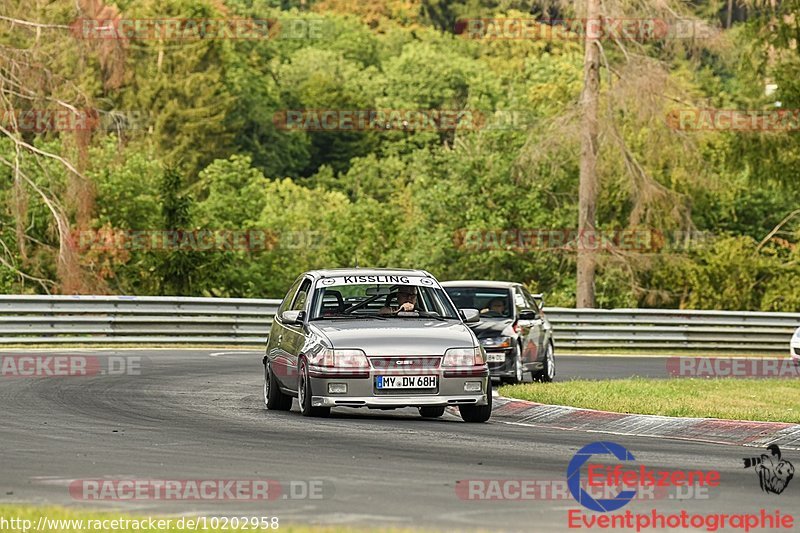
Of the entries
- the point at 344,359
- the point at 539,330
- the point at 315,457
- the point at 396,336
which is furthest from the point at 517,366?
the point at 315,457

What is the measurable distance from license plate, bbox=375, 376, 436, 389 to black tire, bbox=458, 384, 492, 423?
755 mm

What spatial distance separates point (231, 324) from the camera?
35.0 meters

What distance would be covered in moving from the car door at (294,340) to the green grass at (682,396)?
3057 millimetres

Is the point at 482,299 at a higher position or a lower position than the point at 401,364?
higher

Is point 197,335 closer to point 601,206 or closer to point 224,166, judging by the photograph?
point 601,206

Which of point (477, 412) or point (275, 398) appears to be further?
point (275, 398)

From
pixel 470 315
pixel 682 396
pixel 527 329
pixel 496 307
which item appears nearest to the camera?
pixel 470 315

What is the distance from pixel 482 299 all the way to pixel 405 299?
6.39 meters

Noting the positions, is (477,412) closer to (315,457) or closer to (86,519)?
(315,457)

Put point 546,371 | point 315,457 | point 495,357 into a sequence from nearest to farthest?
point 315,457 → point 495,357 → point 546,371

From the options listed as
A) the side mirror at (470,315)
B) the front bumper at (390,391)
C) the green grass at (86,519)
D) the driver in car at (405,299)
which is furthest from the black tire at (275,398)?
the green grass at (86,519)

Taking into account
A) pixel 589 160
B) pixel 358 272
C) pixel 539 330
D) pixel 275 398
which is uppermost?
pixel 589 160

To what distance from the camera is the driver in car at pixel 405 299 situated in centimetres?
1823

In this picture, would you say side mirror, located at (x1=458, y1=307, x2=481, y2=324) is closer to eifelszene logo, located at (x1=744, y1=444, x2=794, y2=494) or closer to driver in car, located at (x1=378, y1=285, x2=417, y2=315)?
driver in car, located at (x1=378, y1=285, x2=417, y2=315)
